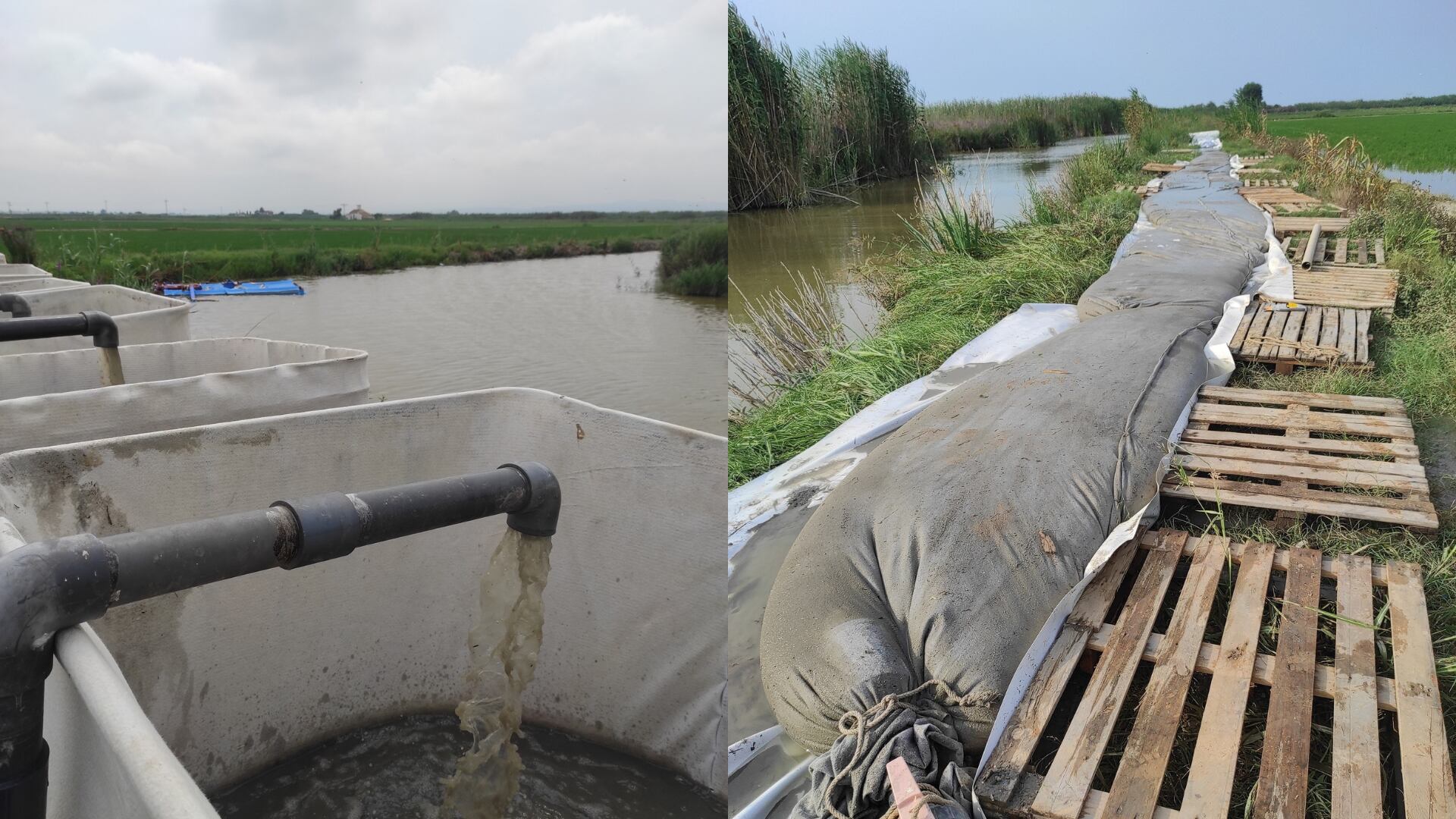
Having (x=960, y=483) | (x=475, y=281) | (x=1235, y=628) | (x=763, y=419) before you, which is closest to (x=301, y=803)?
(x=960, y=483)

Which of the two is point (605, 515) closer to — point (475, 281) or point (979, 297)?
point (979, 297)

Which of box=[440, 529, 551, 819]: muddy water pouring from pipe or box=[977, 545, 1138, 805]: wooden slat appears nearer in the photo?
box=[440, 529, 551, 819]: muddy water pouring from pipe

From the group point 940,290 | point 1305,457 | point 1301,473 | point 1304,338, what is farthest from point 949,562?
point 940,290

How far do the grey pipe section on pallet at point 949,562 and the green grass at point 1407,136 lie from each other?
3.04 m

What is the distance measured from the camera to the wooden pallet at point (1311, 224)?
15.1 ft

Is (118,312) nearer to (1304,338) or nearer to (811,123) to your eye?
(1304,338)

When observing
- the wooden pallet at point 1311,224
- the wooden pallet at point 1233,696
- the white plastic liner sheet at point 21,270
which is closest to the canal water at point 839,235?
the wooden pallet at point 1311,224

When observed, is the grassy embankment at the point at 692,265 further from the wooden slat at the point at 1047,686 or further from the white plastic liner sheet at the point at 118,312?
the wooden slat at the point at 1047,686

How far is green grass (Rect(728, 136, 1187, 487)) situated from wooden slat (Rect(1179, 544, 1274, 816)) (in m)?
1.23

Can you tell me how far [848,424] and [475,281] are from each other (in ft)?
57.9

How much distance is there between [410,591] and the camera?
1.62m

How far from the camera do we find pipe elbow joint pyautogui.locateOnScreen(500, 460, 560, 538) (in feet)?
3.03

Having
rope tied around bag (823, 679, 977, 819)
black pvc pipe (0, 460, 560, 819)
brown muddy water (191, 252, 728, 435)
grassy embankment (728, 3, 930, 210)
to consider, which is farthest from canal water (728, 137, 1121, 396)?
black pvc pipe (0, 460, 560, 819)

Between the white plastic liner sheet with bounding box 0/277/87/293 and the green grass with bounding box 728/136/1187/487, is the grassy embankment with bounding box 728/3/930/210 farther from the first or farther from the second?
the white plastic liner sheet with bounding box 0/277/87/293
